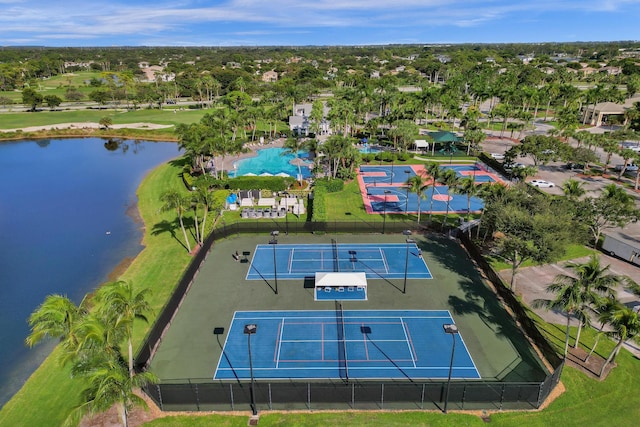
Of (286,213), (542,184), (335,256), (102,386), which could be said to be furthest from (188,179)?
(542,184)

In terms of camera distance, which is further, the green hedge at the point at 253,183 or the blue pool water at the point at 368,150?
the blue pool water at the point at 368,150

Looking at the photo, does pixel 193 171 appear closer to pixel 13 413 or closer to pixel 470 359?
pixel 13 413

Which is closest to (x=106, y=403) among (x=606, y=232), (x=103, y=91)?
(x=606, y=232)

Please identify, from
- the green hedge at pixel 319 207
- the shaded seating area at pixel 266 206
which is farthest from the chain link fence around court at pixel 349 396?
the shaded seating area at pixel 266 206

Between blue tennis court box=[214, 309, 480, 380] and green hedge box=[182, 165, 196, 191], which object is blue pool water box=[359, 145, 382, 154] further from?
blue tennis court box=[214, 309, 480, 380]

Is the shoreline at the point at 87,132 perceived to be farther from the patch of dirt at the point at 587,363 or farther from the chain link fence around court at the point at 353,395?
the patch of dirt at the point at 587,363

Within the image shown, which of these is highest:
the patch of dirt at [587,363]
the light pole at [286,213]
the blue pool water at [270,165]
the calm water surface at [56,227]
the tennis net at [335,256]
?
the blue pool water at [270,165]

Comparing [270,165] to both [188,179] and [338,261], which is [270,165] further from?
[338,261]
